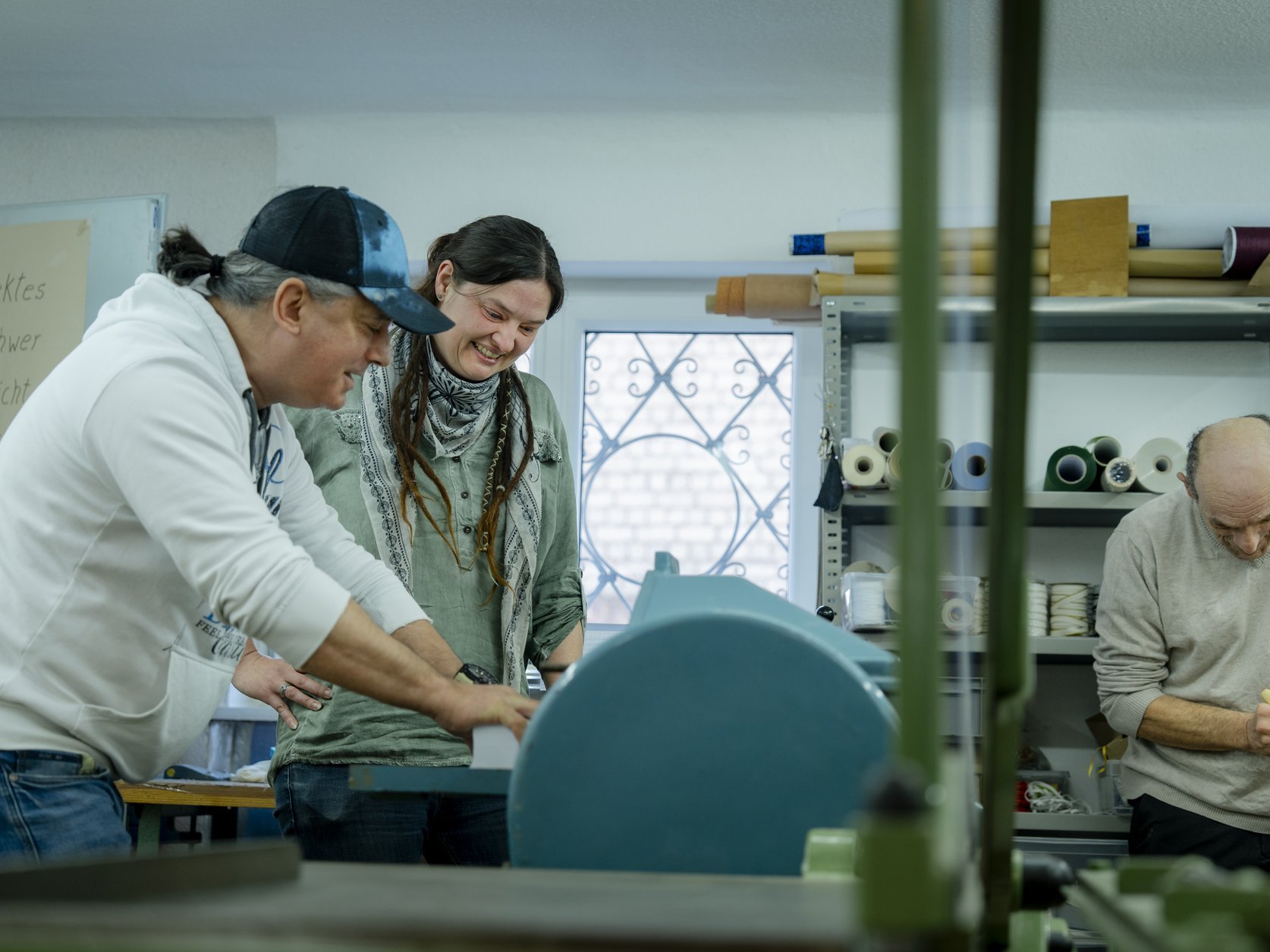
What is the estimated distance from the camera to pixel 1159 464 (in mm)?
3035

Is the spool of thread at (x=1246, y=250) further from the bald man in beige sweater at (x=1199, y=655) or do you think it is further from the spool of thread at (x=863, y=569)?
the spool of thread at (x=863, y=569)

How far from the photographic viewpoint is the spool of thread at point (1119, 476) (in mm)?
2982

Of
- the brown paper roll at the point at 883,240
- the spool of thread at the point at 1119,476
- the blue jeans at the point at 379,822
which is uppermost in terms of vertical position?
the brown paper roll at the point at 883,240

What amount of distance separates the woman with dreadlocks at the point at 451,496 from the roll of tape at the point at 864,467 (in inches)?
44.0

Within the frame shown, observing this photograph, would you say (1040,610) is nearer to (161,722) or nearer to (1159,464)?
(1159,464)

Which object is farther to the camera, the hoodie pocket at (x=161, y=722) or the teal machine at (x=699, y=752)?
the hoodie pocket at (x=161, y=722)

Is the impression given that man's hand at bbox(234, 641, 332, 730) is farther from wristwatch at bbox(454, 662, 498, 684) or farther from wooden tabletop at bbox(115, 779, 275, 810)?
wooden tabletop at bbox(115, 779, 275, 810)

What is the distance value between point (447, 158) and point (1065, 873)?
3.11 meters

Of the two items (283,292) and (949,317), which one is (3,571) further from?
(949,317)

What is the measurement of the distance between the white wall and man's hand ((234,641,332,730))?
1.97 m

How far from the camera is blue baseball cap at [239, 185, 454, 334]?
57.9 inches

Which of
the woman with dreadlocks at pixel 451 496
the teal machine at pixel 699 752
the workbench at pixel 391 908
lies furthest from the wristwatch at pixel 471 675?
the workbench at pixel 391 908

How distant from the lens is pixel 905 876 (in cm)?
42

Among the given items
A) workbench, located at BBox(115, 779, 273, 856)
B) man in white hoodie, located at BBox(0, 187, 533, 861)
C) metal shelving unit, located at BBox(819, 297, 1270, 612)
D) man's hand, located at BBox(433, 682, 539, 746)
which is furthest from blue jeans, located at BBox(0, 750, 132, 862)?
metal shelving unit, located at BBox(819, 297, 1270, 612)
